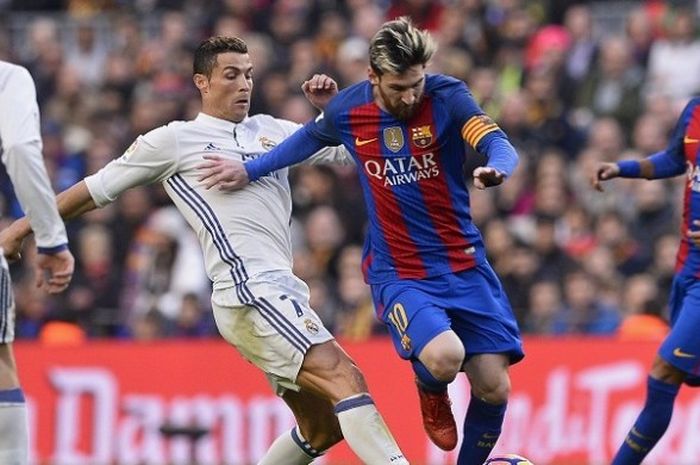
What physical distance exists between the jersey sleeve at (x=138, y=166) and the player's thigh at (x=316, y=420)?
1.44 metres

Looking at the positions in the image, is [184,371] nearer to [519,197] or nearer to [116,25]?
[519,197]

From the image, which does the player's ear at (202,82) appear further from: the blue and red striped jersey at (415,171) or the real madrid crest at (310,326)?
the real madrid crest at (310,326)

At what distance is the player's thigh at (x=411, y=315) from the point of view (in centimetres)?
875

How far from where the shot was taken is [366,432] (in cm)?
873

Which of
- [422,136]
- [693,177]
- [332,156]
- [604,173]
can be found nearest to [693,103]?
[693,177]

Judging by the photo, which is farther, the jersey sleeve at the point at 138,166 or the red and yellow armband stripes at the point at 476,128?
the jersey sleeve at the point at 138,166

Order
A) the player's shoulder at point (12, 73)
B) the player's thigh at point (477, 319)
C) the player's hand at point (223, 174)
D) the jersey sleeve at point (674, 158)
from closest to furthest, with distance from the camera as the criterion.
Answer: the player's shoulder at point (12, 73)
the player's thigh at point (477, 319)
the player's hand at point (223, 174)
the jersey sleeve at point (674, 158)

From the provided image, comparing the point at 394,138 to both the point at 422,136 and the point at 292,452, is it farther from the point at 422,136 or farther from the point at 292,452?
the point at 292,452

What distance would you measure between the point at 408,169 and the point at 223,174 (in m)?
0.99

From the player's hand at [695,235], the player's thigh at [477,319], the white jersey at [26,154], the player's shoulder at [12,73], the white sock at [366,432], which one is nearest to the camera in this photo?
the white jersey at [26,154]

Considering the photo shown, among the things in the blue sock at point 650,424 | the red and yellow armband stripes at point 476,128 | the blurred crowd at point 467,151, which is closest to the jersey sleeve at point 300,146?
the red and yellow armband stripes at point 476,128

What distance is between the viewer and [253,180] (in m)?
9.19

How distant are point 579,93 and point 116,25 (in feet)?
19.9

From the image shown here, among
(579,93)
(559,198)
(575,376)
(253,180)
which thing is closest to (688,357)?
(253,180)
